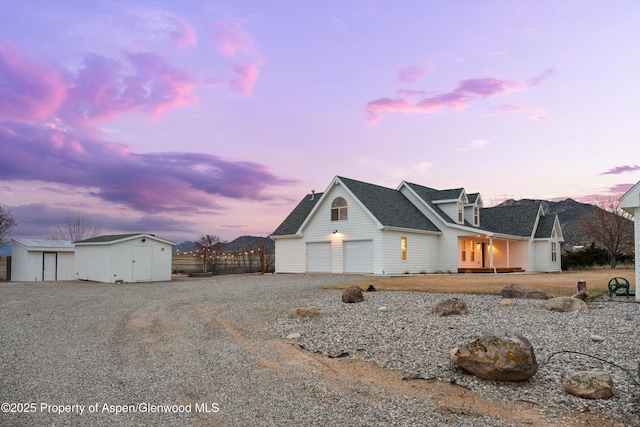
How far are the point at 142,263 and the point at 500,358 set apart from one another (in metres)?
23.2

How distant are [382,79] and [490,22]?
513 cm

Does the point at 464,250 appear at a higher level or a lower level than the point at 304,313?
higher

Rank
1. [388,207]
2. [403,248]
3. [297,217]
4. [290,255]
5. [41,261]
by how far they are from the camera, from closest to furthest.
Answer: [403,248] < [388,207] < [41,261] < [290,255] < [297,217]

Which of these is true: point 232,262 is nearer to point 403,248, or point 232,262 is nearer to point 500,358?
point 403,248

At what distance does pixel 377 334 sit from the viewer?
30.3ft

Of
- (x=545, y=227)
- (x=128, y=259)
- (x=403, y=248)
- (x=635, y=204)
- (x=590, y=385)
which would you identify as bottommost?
(x=590, y=385)

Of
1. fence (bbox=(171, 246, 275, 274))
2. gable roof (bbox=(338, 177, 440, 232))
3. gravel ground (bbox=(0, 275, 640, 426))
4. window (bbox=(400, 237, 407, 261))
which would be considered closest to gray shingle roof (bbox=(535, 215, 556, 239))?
gable roof (bbox=(338, 177, 440, 232))

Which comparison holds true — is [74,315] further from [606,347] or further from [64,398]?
[606,347]

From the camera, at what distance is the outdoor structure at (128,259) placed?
25.1 meters

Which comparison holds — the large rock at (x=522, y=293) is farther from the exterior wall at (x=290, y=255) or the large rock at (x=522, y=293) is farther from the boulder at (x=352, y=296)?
the exterior wall at (x=290, y=255)

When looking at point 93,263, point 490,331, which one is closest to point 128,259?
point 93,263

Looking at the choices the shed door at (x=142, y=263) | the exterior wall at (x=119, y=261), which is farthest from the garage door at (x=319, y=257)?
the shed door at (x=142, y=263)

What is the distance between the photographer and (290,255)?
97.8ft

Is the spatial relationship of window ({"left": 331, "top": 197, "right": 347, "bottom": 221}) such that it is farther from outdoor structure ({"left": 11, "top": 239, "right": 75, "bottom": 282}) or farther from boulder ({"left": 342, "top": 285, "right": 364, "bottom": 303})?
outdoor structure ({"left": 11, "top": 239, "right": 75, "bottom": 282})
